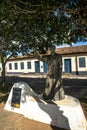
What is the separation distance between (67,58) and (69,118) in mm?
28115

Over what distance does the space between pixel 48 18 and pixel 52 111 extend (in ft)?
10.6

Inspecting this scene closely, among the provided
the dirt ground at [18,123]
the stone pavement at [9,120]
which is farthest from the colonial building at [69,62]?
the dirt ground at [18,123]

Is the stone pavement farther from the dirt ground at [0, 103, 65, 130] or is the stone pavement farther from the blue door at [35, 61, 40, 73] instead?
the blue door at [35, 61, 40, 73]

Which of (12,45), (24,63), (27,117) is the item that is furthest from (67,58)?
(27,117)

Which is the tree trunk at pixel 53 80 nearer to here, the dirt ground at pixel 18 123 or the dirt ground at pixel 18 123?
the dirt ground at pixel 18 123

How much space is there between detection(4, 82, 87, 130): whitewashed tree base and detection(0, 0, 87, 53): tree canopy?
8.11ft

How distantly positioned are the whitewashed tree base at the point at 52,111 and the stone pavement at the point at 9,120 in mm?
268

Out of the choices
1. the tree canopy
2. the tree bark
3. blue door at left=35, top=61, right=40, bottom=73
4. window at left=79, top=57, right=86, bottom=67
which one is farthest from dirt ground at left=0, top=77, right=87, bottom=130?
blue door at left=35, top=61, right=40, bottom=73

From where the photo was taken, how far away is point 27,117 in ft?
32.4

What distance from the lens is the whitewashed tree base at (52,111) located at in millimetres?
8125

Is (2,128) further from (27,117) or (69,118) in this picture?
(69,118)

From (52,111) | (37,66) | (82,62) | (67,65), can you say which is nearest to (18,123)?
(52,111)

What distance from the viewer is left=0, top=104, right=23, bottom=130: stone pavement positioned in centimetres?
884

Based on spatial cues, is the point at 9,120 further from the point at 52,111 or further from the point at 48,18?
the point at 48,18
